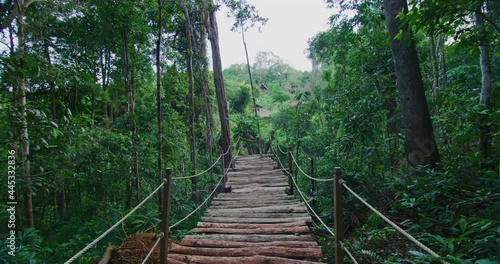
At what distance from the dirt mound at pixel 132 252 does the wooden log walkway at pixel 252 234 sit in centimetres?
59

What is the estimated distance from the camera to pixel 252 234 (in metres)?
2.78

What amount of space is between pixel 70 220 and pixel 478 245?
7.53m

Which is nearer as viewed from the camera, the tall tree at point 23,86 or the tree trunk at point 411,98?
the tall tree at point 23,86

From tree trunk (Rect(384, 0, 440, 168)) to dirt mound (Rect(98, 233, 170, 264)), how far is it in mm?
3844

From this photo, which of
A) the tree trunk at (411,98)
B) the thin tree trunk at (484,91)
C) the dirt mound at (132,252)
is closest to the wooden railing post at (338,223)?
the dirt mound at (132,252)

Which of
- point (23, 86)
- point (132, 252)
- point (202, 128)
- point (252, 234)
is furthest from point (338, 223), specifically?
point (202, 128)

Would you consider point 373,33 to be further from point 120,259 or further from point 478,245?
point 120,259

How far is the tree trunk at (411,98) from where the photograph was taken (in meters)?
3.85

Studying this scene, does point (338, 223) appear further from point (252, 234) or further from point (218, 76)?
point (218, 76)

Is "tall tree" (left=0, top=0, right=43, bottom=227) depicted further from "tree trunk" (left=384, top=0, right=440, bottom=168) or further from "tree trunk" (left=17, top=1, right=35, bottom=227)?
"tree trunk" (left=384, top=0, right=440, bottom=168)

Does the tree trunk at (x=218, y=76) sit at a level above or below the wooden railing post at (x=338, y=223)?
above

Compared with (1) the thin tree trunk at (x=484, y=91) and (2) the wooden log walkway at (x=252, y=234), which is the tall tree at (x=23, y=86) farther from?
(1) the thin tree trunk at (x=484, y=91)

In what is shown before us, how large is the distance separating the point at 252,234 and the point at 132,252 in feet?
4.83

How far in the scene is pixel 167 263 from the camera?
86.7 inches
